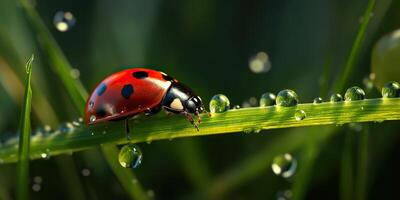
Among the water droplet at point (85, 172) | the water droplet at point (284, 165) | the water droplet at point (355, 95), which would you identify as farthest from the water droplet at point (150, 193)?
the water droplet at point (355, 95)

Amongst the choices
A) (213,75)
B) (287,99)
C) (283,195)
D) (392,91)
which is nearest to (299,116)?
(287,99)

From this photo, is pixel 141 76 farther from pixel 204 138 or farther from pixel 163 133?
pixel 204 138

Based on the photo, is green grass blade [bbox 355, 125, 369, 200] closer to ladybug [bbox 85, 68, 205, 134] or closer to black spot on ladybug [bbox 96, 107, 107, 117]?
ladybug [bbox 85, 68, 205, 134]

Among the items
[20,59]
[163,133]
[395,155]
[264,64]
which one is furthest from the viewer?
[264,64]

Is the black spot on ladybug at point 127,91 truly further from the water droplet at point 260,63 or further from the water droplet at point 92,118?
the water droplet at point 260,63

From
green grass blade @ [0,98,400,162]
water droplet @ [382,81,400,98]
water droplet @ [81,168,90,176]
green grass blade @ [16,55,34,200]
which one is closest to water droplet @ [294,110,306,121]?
green grass blade @ [0,98,400,162]

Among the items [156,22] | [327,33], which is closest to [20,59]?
[156,22]
